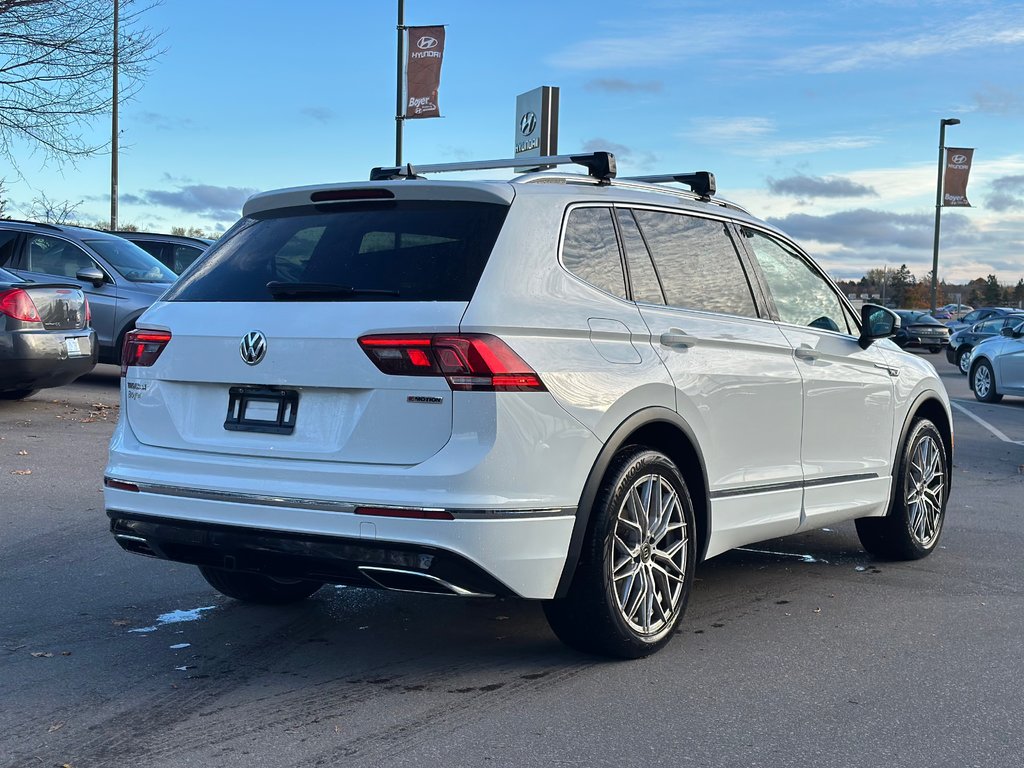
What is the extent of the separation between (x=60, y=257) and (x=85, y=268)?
1.34ft

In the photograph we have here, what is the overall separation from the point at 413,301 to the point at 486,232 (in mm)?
413

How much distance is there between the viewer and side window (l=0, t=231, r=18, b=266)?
14.5 metres

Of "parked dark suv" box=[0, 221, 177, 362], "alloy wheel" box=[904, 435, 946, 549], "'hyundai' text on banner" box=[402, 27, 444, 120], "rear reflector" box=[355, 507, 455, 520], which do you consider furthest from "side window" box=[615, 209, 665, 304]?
"'hyundai' text on banner" box=[402, 27, 444, 120]

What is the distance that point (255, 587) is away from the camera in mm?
5660

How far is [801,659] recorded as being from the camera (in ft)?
16.4

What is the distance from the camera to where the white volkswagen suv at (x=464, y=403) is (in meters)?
4.22

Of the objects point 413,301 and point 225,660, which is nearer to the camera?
point 413,301

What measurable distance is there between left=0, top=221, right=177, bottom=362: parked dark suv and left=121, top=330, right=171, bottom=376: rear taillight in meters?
9.83

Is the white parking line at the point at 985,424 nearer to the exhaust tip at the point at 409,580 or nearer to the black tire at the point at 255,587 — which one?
the black tire at the point at 255,587

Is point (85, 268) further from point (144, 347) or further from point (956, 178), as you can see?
point (956, 178)

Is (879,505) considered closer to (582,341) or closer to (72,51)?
(582,341)

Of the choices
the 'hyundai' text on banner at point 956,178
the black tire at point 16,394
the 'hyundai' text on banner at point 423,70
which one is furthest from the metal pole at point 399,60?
the 'hyundai' text on banner at point 956,178

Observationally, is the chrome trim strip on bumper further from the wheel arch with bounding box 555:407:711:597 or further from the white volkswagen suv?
the wheel arch with bounding box 555:407:711:597

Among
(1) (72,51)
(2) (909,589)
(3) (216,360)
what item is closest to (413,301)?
(3) (216,360)
